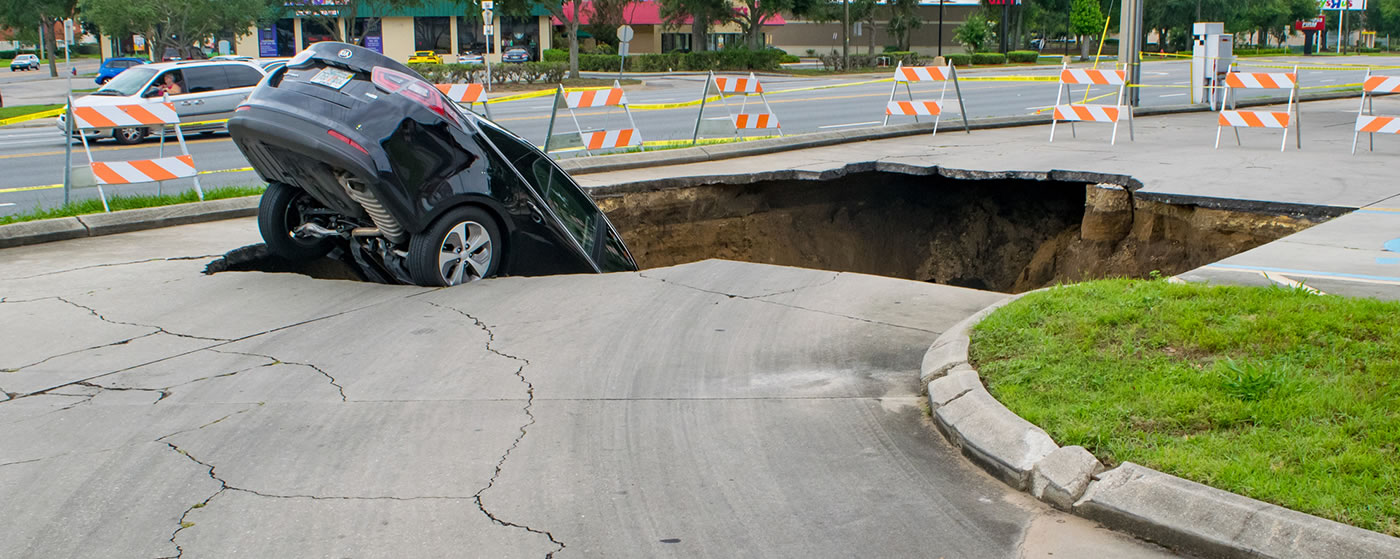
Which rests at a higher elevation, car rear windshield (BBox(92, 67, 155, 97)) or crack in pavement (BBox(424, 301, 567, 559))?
car rear windshield (BBox(92, 67, 155, 97))

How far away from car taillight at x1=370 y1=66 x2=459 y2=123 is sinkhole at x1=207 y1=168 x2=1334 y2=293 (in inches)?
184

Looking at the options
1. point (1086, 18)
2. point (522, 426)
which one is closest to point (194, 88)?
point (522, 426)

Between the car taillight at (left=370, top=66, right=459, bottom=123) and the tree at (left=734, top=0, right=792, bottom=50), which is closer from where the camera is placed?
the car taillight at (left=370, top=66, right=459, bottom=123)

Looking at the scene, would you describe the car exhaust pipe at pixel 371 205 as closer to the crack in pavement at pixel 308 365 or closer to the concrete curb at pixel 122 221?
the crack in pavement at pixel 308 365

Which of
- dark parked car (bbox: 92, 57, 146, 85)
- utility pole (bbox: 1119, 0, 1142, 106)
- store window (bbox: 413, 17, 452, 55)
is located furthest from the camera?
store window (bbox: 413, 17, 452, 55)

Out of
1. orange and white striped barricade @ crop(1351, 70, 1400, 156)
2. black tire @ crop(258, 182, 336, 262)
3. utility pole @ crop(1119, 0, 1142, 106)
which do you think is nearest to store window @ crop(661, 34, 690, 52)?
utility pole @ crop(1119, 0, 1142, 106)

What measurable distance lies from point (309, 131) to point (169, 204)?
467 cm

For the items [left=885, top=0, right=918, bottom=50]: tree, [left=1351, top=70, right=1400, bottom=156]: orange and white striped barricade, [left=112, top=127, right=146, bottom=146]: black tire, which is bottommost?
[left=112, top=127, right=146, bottom=146]: black tire

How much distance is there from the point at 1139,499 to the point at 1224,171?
9878 mm

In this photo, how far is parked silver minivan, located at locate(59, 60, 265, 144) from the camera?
22500 millimetres

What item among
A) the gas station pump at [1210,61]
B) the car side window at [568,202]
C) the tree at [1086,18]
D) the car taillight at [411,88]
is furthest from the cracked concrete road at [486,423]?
the tree at [1086,18]

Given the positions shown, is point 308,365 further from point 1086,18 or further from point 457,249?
point 1086,18

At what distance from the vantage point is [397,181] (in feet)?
23.6

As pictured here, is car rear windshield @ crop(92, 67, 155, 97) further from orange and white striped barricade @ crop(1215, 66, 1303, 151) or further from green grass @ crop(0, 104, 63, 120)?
orange and white striped barricade @ crop(1215, 66, 1303, 151)
